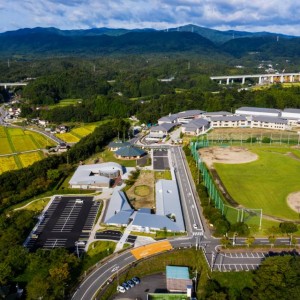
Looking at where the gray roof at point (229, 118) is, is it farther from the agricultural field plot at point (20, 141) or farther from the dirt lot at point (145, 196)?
the agricultural field plot at point (20, 141)

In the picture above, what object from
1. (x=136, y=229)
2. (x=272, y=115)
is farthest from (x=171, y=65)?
(x=136, y=229)

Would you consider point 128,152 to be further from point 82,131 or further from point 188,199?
point 82,131

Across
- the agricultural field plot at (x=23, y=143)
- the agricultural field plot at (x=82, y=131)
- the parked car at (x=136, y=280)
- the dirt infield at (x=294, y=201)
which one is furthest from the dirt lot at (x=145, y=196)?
the agricultural field plot at (x=82, y=131)

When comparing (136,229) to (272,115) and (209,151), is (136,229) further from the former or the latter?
(272,115)

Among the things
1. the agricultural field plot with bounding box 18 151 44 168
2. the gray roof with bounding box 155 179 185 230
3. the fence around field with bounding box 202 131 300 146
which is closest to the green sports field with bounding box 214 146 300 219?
the fence around field with bounding box 202 131 300 146

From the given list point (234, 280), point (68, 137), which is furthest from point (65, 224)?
point (68, 137)

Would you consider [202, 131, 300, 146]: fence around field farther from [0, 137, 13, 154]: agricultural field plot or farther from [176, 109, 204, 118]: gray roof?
[0, 137, 13, 154]: agricultural field plot
